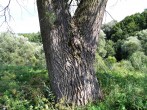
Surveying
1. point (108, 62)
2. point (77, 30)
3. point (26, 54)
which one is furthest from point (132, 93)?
point (26, 54)

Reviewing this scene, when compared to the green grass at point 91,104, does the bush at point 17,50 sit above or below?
above

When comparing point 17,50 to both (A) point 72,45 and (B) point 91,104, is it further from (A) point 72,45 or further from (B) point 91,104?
(B) point 91,104

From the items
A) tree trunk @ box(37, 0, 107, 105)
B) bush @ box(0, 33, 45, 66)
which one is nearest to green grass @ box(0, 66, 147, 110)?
tree trunk @ box(37, 0, 107, 105)

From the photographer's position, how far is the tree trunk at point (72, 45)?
24.2 ft

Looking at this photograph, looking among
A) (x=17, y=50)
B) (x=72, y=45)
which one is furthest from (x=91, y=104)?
(x=17, y=50)

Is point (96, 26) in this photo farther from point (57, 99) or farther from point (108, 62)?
point (108, 62)

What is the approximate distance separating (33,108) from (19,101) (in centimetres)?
34

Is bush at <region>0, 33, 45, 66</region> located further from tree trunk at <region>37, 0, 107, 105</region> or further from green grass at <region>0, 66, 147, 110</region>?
tree trunk at <region>37, 0, 107, 105</region>

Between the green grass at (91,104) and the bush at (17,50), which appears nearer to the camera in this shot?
the green grass at (91,104)

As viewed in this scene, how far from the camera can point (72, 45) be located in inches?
293

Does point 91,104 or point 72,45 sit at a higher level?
point 72,45

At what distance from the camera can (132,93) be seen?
266 inches

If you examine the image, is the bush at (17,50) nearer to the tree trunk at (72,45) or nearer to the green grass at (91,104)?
the green grass at (91,104)

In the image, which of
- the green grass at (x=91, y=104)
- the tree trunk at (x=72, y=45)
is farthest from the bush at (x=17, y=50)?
the tree trunk at (x=72, y=45)
